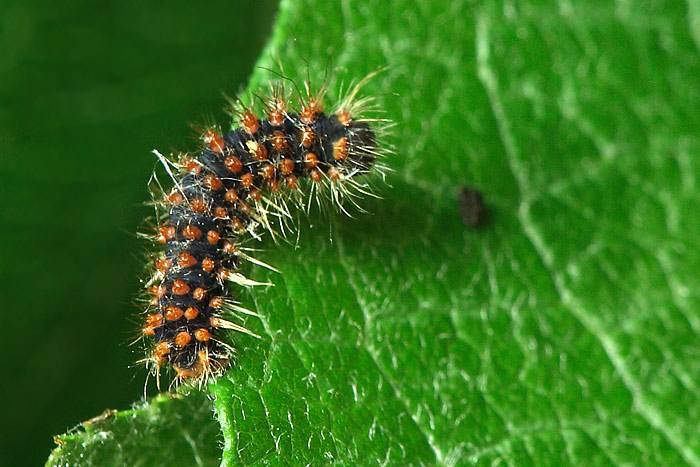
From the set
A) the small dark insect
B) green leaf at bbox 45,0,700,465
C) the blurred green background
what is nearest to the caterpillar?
green leaf at bbox 45,0,700,465

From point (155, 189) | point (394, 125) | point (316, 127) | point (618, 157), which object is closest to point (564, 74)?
point (618, 157)

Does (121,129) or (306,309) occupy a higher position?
(121,129)

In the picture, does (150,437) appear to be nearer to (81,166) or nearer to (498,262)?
(498,262)

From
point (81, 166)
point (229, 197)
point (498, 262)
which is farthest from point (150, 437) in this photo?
point (81, 166)

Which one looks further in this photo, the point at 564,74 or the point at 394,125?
the point at 564,74

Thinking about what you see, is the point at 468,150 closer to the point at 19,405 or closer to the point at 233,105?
the point at 233,105

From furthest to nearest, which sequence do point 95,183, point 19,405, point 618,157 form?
point 95,183 → point 19,405 → point 618,157
